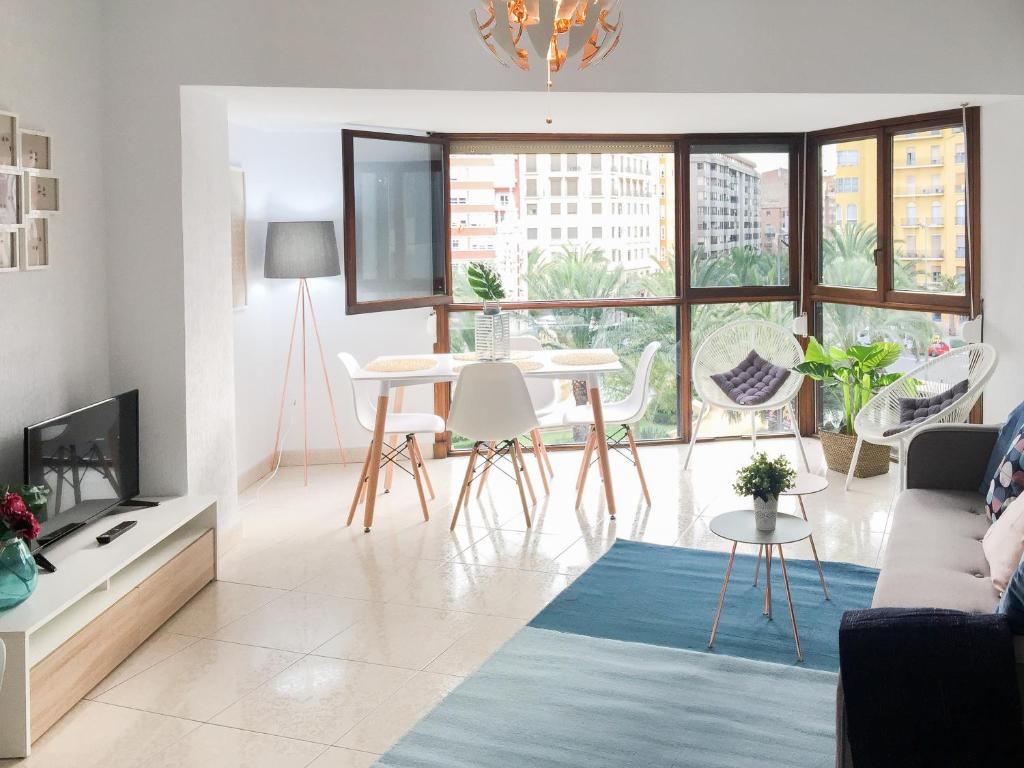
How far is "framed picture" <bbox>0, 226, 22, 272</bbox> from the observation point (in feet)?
12.2

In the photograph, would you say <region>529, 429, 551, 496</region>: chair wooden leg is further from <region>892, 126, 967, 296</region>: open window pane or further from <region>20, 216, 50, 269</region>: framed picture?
<region>20, 216, 50, 269</region>: framed picture

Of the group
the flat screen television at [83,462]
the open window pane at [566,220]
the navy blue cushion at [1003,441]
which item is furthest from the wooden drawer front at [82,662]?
the open window pane at [566,220]

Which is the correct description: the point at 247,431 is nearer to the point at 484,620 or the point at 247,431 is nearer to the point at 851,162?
the point at 484,620

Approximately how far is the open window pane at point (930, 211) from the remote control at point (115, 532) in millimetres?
4518

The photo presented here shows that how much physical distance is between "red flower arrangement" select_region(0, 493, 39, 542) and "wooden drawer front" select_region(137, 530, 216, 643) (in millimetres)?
702

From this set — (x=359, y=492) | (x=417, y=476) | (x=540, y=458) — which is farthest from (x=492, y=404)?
(x=540, y=458)

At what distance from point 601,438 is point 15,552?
3120 mm

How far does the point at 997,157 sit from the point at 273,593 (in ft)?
13.9

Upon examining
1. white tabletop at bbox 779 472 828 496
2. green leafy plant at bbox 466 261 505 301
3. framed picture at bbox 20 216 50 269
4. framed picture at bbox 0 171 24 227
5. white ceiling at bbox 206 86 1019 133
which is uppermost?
white ceiling at bbox 206 86 1019 133

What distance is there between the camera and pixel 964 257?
612cm

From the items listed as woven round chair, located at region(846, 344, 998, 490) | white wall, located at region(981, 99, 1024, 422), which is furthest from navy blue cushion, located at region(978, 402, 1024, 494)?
white wall, located at region(981, 99, 1024, 422)

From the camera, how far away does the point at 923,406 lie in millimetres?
5508

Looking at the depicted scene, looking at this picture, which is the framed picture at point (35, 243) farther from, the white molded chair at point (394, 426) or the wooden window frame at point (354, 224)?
the wooden window frame at point (354, 224)

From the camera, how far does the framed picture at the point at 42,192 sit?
3.91 meters
